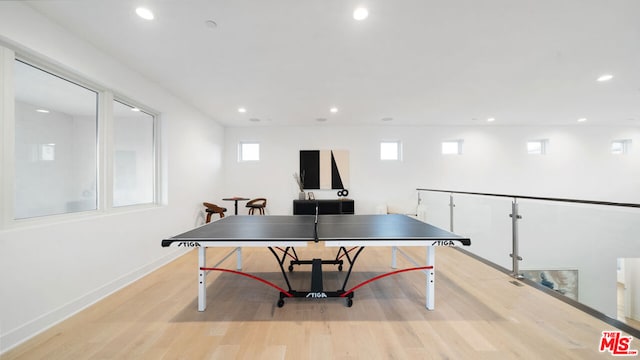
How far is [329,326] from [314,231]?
80 cm

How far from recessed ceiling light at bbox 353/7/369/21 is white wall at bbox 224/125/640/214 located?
4.07 metres

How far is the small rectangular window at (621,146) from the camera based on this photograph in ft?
20.6

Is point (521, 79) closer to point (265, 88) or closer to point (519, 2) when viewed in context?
point (519, 2)

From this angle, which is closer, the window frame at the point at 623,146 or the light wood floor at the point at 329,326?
the light wood floor at the point at 329,326

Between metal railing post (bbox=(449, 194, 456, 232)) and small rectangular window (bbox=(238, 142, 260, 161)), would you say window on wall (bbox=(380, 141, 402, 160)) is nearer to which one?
metal railing post (bbox=(449, 194, 456, 232))

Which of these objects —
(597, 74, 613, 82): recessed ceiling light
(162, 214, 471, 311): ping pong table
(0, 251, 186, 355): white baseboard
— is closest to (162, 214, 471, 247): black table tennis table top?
(162, 214, 471, 311): ping pong table

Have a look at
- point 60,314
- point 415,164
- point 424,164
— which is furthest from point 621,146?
point 60,314

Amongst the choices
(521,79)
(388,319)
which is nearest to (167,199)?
(388,319)

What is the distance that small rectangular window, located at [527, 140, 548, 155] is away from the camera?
619 centimetres

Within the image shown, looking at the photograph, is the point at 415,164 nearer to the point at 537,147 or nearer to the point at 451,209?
the point at 451,209

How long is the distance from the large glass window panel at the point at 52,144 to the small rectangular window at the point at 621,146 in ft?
Answer: 37.8

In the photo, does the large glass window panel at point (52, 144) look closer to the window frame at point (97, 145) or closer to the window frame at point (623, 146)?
the window frame at point (97, 145)

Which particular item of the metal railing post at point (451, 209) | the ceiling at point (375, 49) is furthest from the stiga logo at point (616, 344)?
the ceiling at point (375, 49)

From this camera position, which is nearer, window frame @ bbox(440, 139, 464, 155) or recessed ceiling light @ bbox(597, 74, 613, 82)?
recessed ceiling light @ bbox(597, 74, 613, 82)
